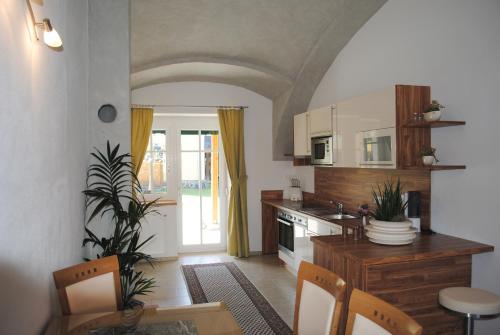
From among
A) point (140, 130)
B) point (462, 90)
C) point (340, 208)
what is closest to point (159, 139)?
point (140, 130)

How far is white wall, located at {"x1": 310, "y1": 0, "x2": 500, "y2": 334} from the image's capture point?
2.68 m

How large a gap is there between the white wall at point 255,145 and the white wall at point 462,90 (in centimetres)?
273

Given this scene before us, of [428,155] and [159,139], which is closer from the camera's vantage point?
[428,155]

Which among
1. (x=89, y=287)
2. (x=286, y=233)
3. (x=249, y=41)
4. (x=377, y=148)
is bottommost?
(x=286, y=233)

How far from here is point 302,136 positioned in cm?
507

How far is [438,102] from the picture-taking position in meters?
3.13

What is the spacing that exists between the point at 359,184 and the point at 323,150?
58 centimetres

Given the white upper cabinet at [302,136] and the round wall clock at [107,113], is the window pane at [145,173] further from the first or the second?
the round wall clock at [107,113]

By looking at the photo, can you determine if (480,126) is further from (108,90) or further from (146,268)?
(146,268)

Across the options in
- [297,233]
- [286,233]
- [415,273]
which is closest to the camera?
[415,273]

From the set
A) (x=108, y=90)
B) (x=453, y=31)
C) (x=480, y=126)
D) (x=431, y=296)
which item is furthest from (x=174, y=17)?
(x=431, y=296)

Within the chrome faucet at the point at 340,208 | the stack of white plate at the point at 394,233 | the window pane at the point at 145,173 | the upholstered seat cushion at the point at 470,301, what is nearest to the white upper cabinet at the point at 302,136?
the chrome faucet at the point at 340,208

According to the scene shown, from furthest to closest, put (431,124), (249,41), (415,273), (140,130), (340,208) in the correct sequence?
(140,130), (340,208), (249,41), (431,124), (415,273)

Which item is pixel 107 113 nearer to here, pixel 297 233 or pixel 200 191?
pixel 297 233
